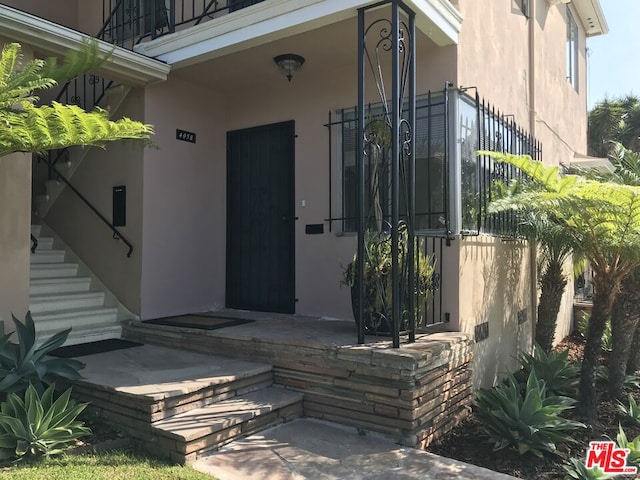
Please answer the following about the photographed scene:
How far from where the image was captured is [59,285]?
20.9ft

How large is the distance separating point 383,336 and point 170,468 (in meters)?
2.28

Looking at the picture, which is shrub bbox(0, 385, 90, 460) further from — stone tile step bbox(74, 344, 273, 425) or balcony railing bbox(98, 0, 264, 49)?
balcony railing bbox(98, 0, 264, 49)

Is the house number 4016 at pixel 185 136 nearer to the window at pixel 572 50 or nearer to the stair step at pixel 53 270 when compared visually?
the stair step at pixel 53 270

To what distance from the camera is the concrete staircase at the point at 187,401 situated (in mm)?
3654

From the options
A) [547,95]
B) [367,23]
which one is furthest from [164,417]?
[547,95]

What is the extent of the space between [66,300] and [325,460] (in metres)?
4.05

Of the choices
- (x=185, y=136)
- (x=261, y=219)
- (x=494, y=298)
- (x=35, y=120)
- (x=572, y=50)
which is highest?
(x=572, y=50)

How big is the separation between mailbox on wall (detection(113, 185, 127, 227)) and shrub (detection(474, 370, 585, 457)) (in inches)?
190

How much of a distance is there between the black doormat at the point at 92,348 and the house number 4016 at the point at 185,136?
2.71 m

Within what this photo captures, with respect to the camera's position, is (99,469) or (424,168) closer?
(99,469)

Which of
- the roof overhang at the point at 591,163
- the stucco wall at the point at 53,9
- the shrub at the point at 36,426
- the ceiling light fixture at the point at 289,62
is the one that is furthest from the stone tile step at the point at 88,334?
the roof overhang at the point at 591,163

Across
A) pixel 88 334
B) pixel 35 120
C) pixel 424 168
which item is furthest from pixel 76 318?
pixel 424 168

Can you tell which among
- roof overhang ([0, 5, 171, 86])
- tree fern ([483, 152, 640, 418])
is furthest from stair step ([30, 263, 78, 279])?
tree fern ([483, 152, 640, 418])

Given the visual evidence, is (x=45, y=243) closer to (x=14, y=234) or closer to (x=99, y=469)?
(x=14, y=234)
